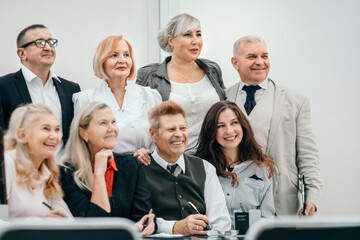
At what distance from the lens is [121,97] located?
3891 millimetres

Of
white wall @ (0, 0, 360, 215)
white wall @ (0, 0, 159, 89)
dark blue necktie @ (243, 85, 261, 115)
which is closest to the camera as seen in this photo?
dark blue necktie @ (243, 85, 261, 115)

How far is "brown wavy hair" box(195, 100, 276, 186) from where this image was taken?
152 inches

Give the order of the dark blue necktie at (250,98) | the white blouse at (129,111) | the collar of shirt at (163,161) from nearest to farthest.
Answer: the collar of shirt at (163,161) → the white blouse at (129,111) → the dark blue necktie at (250,98)

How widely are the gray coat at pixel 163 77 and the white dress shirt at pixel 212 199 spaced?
2.17ft

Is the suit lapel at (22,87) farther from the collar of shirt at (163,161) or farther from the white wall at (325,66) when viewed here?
the white wall at (325,66)

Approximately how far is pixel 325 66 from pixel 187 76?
5.61ft

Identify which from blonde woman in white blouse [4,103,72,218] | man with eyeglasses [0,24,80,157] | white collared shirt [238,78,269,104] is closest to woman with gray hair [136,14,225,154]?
white collared shirt [238,78,269,104]

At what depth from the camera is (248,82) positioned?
4211mm

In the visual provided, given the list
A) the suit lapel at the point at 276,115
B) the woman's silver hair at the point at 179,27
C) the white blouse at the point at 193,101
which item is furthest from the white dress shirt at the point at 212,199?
the woman's silver hair at the point at 179,27

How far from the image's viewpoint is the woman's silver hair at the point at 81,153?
3.24 m

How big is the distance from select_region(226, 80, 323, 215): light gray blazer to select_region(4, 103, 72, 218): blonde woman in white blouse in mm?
1629

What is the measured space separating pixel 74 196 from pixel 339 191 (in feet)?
9.67

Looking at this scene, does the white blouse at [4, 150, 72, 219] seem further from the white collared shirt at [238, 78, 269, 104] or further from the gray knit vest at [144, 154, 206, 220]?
the white collared shirt at [238, 78, 269, 104]

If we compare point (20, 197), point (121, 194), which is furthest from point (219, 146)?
point (20, 197)
